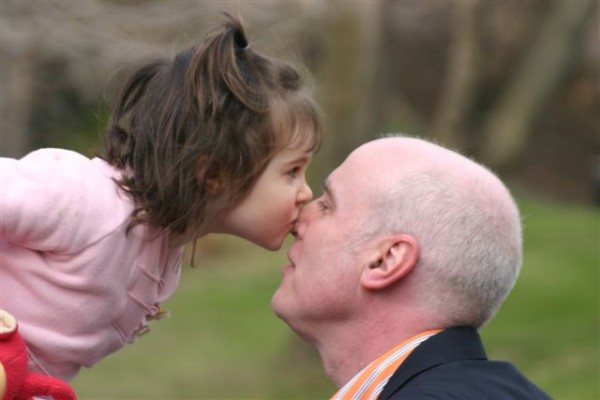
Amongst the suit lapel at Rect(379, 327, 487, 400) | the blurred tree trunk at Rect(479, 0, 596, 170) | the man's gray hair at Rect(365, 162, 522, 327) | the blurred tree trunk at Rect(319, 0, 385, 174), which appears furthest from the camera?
the blurred tree trunk at Rect(479, 0, 596, 170)

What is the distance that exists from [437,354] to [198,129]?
884 mm

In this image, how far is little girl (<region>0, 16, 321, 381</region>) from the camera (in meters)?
3.18

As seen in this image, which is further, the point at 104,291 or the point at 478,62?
the point at 478,62

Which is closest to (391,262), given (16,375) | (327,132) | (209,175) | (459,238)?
(459,238)

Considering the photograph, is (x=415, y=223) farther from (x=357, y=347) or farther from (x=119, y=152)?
(x=119, y=152)

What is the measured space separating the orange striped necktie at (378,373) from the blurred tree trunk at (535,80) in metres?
7.91

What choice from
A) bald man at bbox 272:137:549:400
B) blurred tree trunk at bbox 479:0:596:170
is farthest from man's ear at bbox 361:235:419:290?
blurred tree trunk at bbox 479:0:596:170

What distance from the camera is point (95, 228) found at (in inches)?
126

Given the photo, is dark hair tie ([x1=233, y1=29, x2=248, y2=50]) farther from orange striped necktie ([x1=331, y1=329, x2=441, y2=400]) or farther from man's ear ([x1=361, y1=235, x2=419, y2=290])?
orange striped necktie ([x1=331, y1=329, x2=441, y2=400])

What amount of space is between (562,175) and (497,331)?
449 inches

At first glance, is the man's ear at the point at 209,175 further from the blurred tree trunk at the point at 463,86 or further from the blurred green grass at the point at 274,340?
the blurred tree trunk at the point at 463,86

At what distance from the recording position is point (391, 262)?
328cm

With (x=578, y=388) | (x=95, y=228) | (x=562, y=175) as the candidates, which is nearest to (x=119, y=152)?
(x=95, y=228)

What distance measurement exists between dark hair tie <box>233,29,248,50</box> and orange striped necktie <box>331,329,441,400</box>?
96 cm
